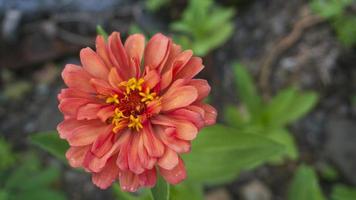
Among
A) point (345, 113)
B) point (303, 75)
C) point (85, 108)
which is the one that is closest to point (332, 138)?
point (345, 113)

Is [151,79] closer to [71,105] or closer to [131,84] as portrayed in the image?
[131,84]

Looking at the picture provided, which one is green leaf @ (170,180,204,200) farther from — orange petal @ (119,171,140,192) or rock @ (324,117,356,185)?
rock @ (324,117,356,185)

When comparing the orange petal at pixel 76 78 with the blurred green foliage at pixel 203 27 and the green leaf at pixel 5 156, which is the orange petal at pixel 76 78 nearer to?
the blurred green foliage at pixel 203 27

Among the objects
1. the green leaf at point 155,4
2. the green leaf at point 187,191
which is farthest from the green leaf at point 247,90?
the green leaf at point 155,4

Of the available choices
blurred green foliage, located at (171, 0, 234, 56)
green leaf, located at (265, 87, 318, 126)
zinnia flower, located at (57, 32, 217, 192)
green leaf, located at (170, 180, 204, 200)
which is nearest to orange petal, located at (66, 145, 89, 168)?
zinnia flower, located at (57, 32, 217, 192)

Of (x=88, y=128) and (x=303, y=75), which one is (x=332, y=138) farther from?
(x=88, y=128)
